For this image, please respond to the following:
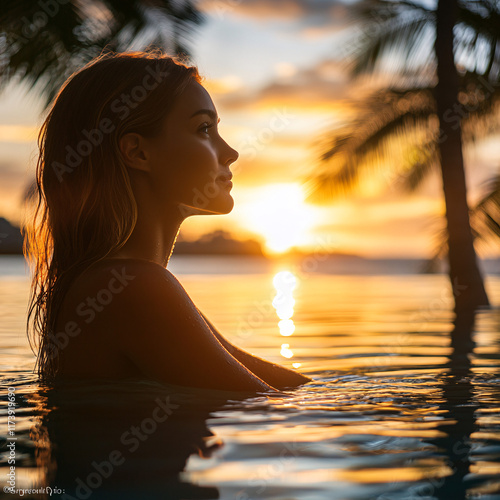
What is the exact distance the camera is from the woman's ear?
221 cm

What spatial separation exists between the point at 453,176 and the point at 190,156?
28.6 ft

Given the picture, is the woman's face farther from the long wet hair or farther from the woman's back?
the woman's back

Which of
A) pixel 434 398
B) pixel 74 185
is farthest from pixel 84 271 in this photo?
pixel 434 398

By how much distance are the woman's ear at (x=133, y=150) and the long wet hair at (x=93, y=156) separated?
0.02 meters

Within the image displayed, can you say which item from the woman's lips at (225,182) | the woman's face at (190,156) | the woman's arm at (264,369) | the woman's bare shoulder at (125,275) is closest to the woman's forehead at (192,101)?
the woman's face at (190,156)

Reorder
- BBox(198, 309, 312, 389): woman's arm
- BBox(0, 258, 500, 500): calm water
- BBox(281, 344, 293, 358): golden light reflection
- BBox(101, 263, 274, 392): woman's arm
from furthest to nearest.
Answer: BBox(281, 344, 293, 358): golden light reflection < BBox(198, 309, 312, 389): woman's arm < BBox(101, 263, 274, 392): woman's arm < BBox(0, 258, 500, 500): calm water

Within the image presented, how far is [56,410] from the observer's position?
2291 millimetres

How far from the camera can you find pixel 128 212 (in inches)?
86.3

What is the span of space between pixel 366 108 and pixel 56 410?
10.5m

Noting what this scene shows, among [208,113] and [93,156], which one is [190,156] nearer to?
[208,113]

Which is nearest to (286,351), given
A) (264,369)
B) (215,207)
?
(264,369)

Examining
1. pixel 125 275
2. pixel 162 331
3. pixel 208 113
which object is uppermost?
pixel 208 113

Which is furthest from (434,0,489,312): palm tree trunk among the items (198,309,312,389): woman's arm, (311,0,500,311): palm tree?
(198,309,312,389): woman's arm

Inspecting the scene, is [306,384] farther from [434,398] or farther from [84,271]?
[84,271]
